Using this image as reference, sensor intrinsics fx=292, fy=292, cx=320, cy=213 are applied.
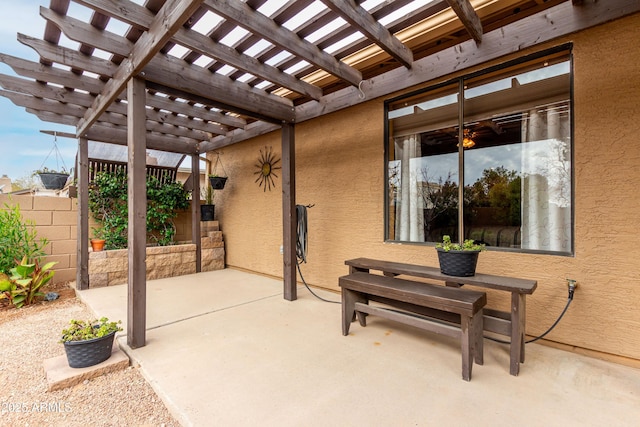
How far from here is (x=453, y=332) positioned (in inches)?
80.9

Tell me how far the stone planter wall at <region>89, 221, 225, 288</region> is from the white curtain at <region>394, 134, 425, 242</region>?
12.5 ft

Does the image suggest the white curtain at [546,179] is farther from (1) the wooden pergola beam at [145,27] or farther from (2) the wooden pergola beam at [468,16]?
(1) the wooden pergola beam at [145,27]

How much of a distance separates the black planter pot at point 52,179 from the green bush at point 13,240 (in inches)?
18.5

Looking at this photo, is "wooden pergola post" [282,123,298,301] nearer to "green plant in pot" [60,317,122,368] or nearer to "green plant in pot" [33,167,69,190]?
"green plant in pot" [60,317,122,368]

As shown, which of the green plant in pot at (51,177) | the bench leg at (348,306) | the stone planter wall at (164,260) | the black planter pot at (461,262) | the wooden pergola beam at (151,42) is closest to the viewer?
the wooden pergola beam at (151,42)

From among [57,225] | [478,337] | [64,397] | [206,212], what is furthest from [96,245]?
[478,337]

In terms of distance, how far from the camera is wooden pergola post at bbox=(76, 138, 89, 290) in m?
4.34

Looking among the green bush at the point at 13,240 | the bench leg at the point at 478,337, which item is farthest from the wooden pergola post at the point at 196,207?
the bench leg at the point at 478,337

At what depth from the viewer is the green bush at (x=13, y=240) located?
12.3 feet

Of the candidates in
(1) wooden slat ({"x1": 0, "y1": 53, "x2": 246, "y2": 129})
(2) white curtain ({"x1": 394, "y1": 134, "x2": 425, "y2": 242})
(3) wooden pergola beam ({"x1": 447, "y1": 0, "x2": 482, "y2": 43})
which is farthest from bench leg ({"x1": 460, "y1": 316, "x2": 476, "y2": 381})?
(1) wooden slat ({"x1": 0, "y1": 53, "x2": 246, "y2": 129})

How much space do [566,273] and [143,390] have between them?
10.5 ft

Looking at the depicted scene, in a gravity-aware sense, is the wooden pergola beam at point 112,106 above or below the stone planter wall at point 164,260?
above

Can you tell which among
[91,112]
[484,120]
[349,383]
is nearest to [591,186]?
[484,120]

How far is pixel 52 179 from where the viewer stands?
4.35 meters
